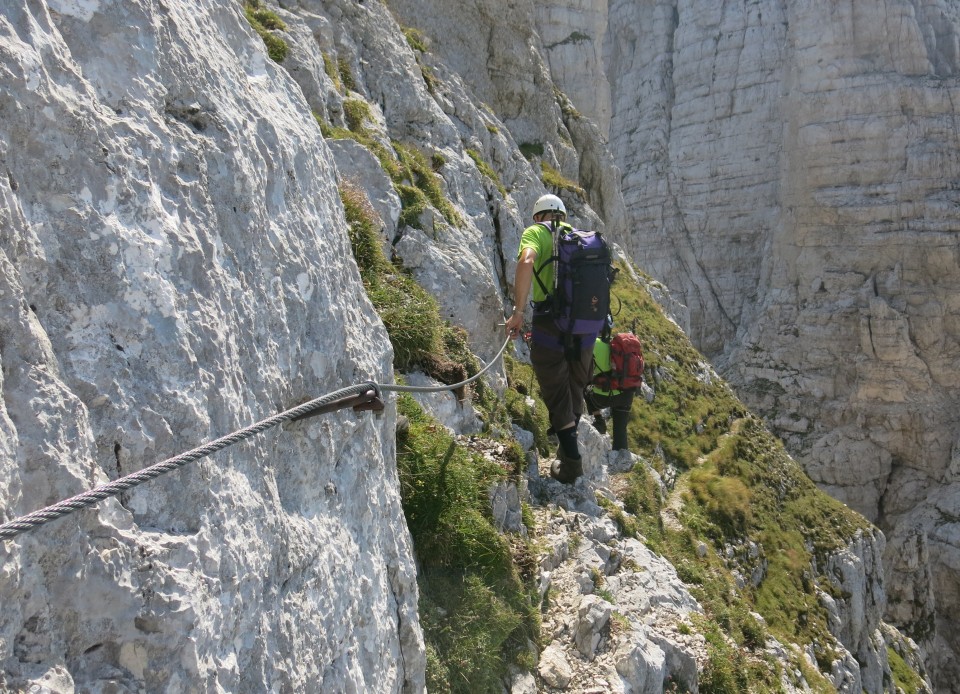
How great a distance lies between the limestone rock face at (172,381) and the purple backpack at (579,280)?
3.34 metres

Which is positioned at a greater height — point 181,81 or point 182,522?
point 181,81

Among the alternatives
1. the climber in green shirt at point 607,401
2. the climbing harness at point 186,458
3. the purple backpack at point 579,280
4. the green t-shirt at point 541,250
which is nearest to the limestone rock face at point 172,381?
the climbing harness at point 186,458

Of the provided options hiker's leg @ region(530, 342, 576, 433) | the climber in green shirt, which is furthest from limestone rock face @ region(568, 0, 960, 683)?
hiker's leg @ region(530, 342, 576, 433)

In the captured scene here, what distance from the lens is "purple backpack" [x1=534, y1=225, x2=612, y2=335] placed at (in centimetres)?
714

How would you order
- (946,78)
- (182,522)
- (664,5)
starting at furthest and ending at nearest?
(664,5) < (946,78) < (182,522)

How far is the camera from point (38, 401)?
7.27 ft

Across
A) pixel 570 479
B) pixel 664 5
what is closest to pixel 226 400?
pixel 570 479

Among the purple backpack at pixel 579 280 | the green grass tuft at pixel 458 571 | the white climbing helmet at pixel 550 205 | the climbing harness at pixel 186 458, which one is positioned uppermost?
the white climbing helmet at pixel 550 205

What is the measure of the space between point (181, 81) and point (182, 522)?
2036 millimetres

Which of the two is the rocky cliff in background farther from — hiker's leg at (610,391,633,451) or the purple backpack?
the purple backpack

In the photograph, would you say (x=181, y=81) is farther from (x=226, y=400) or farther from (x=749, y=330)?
(x=749, y=330)

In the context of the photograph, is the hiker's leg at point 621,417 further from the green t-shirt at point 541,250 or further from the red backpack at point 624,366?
the green t-shirt at point 541,250

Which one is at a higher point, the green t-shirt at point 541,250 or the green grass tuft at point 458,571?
the green t-shirt at point 541,250

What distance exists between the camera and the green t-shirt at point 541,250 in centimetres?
711
